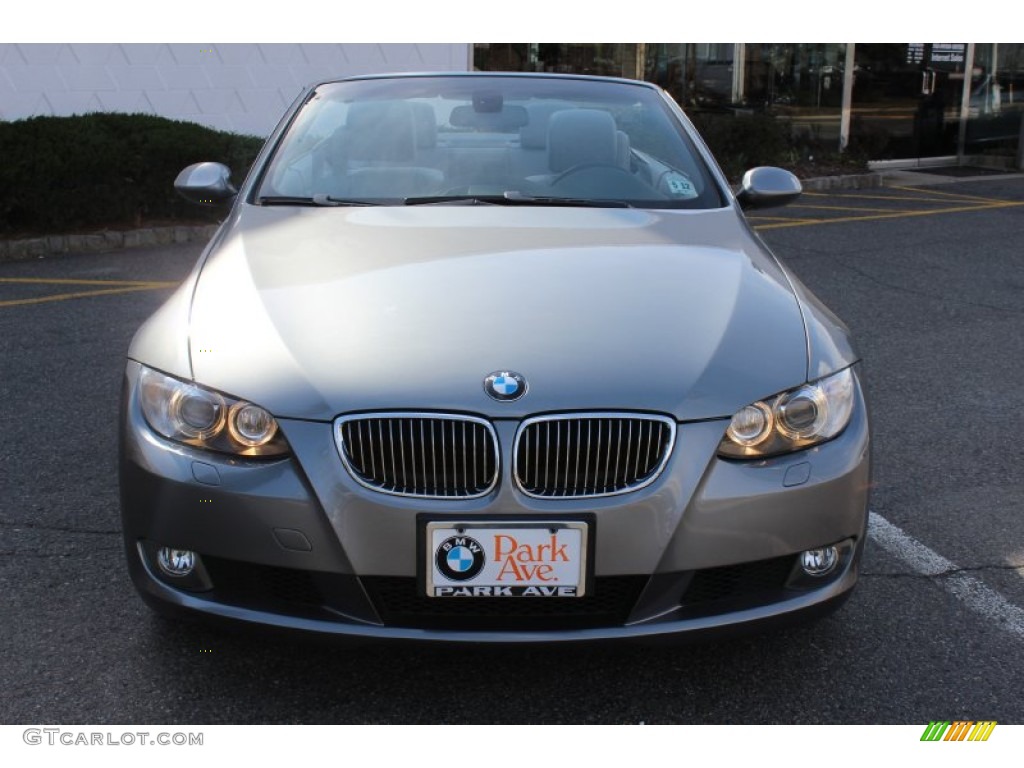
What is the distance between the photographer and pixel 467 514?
237 cm

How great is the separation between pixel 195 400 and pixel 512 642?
868mm

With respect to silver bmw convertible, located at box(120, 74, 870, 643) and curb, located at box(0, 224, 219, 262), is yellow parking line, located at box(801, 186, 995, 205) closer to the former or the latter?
curb, located at box(0, 224, 219, 262)

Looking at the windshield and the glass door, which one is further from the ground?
the windshield

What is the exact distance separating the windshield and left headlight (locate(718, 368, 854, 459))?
3.82 feet

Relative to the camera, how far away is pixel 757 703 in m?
2.68

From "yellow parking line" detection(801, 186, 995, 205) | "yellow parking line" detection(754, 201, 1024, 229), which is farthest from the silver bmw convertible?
"yellow parking line" detection(801, 186, 995, 205)

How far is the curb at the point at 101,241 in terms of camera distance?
8.55m

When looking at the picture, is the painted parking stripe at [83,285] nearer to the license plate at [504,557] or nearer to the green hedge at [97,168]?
the green hedge at [97,168]

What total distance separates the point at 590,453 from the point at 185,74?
10.00 metres

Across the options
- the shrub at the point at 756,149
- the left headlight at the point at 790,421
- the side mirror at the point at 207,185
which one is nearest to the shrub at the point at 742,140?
the shrub at the point at 756,149

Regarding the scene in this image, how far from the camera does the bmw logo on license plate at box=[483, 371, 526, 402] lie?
2447mm

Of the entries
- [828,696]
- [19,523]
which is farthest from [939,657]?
[19,523]

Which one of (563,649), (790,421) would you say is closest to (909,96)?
(790,421)

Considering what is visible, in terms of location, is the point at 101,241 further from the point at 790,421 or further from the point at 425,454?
the point at 790,421
